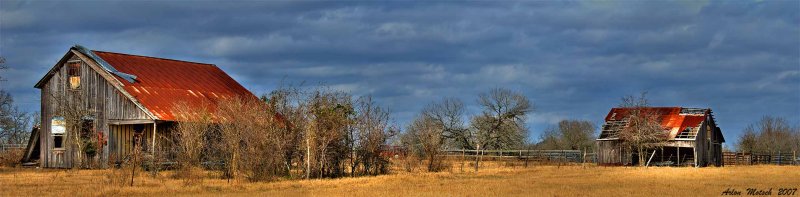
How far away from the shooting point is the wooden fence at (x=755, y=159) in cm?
8206

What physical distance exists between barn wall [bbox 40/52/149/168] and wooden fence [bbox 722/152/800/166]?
5523 cm

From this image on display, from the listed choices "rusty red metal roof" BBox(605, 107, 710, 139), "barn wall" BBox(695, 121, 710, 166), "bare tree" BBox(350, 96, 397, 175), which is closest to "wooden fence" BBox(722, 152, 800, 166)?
"barn wall" BBox(695, 121, 710, 166)

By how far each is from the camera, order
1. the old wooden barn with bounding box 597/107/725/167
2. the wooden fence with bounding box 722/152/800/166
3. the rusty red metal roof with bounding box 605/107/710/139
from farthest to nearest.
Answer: the wooden fence with bounding box 722/152/800/166 < the rusty red metal roof with bounding box 605/107/710/139 < the old wooden barn with bounding box 597/107/725/167

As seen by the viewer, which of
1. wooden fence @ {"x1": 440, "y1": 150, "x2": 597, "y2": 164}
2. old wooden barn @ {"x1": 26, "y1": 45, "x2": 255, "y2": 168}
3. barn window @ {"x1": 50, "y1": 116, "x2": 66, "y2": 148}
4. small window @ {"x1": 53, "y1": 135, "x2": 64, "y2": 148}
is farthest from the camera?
wooden fence @ {"x1": 440, "y1": 150, "x2": 597, "y2": 164}

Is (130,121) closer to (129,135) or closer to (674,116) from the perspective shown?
(129,135)

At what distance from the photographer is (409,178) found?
1483 inches

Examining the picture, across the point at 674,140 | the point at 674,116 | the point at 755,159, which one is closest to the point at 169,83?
the point at 674,140

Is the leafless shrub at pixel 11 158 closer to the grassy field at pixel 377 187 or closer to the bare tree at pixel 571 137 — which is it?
the grassy field at pixel 377 187

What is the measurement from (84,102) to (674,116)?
155 feet

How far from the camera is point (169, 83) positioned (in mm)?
50625

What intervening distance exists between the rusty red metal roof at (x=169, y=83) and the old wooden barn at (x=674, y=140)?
104 feet

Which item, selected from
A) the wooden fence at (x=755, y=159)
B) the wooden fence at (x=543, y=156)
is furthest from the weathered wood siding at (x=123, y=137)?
the wooden fence at (x=755, y=159)

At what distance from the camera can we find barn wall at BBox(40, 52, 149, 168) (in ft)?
152

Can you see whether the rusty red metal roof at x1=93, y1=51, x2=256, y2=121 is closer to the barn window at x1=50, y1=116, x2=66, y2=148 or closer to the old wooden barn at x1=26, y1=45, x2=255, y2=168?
the old wooden barn at x1=26, y1=45, x2=255, y2=168
